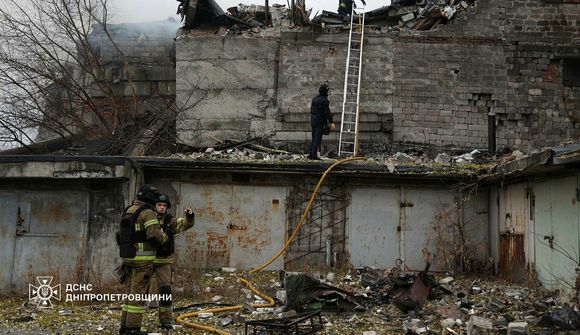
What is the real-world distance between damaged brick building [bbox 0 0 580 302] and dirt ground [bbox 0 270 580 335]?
1260mm

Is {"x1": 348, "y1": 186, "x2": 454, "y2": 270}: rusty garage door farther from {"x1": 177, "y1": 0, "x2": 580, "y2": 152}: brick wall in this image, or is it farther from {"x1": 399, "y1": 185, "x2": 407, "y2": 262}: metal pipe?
{"x1": 177, "y1": 0, "x2": 580, "y2": 152}: brick wall

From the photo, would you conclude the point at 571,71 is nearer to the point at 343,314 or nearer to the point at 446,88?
the point at 446,88

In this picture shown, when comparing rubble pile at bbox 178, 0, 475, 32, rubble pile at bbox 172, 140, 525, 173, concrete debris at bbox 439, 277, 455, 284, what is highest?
rubble pile at bbox 178, 0, 475, 32

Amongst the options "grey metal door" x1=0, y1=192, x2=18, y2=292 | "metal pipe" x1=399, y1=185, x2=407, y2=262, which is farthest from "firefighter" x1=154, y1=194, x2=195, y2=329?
"metal pipe" x1=399, y1=185, x2=407, y2=262

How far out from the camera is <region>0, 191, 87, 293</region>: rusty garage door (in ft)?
32.4

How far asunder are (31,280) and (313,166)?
528cm

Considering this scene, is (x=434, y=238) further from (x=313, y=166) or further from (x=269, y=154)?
(x=269, y=154)

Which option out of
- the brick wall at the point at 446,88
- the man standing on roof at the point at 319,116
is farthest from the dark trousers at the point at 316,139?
the brick wall at the point at 446,88

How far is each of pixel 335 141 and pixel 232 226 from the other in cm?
383

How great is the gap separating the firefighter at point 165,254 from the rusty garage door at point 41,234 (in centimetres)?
360

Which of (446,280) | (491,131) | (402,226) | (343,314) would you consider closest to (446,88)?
(491,131)

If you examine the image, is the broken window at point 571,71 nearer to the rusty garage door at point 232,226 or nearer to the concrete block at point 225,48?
the concrete block at point 225,48

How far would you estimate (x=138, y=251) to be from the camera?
21.4 feet

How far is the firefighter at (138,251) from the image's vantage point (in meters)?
6.41
